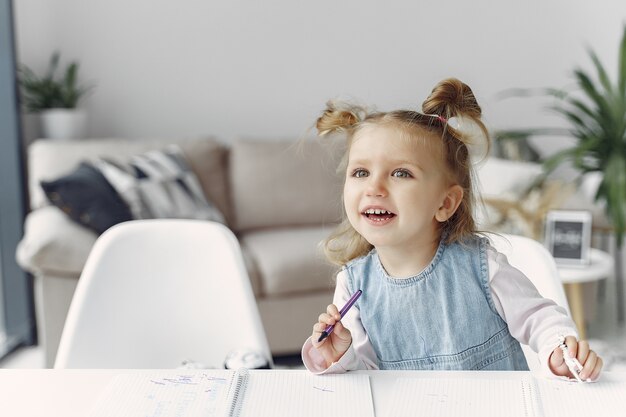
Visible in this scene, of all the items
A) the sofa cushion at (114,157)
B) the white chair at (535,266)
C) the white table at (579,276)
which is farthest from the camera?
the sofa cushion at (114,157)

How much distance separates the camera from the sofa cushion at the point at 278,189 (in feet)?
11.2

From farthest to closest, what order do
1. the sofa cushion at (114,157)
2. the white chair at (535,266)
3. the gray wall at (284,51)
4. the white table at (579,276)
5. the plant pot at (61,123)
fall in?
the gray wall at (284,51) < the plant pot at (61,123) < the sofa cushion at (114,157) < the white table at (579,276) < the white chair at (535,266)

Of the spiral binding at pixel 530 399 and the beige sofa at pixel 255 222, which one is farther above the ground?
the spiral binding at pixel 530 399

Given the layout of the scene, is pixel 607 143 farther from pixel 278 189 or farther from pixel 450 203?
pixel 450 203

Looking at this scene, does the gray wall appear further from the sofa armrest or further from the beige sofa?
the sofa armrest

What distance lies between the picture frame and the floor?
0.34 metres

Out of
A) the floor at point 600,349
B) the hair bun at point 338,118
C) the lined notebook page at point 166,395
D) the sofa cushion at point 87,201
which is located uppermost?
the hair bun at point 338,118

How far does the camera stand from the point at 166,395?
0.99 meters

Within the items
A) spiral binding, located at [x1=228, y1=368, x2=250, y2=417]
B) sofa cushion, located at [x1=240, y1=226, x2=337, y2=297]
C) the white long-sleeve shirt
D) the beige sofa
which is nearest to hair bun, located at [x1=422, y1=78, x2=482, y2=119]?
the white long-sleeve shirt

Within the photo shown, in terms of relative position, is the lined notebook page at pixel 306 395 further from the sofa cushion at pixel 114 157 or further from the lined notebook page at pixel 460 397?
the sofa cushion at pixel 114 157

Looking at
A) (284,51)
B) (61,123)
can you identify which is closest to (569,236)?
(284,51)

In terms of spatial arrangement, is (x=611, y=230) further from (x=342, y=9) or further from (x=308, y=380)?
(x=308, y=380)

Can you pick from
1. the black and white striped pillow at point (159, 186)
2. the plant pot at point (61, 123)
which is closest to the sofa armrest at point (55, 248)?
the black and white striped pillow at point (159, 186)

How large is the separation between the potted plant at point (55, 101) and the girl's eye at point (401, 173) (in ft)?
8.53
